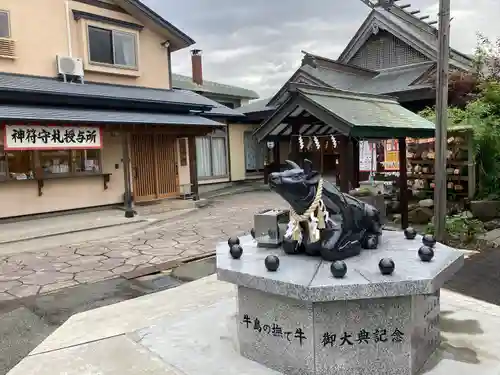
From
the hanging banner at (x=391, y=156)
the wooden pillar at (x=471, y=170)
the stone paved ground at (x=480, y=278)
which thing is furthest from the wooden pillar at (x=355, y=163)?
the wooden pillar at (x=471, y=170)

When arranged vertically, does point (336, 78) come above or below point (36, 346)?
above

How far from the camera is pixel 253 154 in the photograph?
21.8m

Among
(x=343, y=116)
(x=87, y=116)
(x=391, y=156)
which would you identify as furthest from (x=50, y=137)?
(x=391, y=156)

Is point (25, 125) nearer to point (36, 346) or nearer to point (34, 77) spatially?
point (34, 77)

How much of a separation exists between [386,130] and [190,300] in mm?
4494

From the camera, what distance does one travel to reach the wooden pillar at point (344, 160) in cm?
731

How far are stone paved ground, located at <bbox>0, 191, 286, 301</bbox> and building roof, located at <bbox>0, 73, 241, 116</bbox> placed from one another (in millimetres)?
4120

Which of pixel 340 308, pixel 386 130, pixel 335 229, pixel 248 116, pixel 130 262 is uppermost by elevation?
pixel 248 116

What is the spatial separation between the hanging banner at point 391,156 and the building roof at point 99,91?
667cm

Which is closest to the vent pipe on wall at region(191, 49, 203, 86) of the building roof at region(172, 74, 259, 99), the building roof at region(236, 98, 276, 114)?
the building roof at region(172, 74, 259, 99)

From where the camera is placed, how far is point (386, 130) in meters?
7.17

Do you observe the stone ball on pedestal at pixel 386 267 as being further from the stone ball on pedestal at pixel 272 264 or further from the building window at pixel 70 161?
the building window at pixel 70 161

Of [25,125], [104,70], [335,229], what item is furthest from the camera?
[104,70]

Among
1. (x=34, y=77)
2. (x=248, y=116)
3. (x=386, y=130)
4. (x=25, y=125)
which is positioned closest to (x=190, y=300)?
(x=386, y=130)
